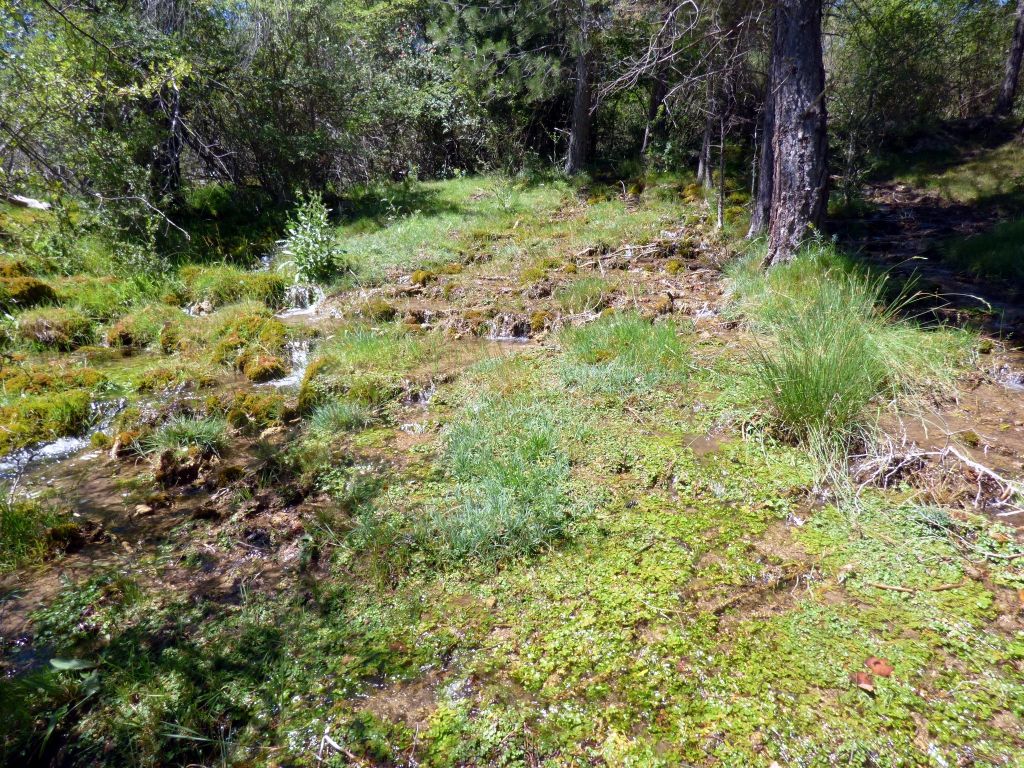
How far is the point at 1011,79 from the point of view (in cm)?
1268

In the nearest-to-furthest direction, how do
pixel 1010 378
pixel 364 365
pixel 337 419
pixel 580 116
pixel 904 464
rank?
pixel 904 464, pixel 1010 378, pixel 337 419, pixel 364 365, pixel 580 116

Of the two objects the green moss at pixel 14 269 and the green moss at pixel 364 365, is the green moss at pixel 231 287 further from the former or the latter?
the green moss at pixel 364 365

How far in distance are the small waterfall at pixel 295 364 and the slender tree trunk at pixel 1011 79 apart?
54.0ft

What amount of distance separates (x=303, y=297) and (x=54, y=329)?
2.80m

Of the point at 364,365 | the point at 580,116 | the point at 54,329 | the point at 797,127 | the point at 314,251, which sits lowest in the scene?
the point at 364,365

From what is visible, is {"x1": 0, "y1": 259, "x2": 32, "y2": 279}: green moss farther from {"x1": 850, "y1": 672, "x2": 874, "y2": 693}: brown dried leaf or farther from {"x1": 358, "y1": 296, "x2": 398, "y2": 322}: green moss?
{"x1": 850, "y1": 672, "x2": 874, "y2": 693}: brown dried leaf

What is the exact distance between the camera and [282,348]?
6.04 metres

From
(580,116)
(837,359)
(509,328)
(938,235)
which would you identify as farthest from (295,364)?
(580,116)

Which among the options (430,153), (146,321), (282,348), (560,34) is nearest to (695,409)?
(282,348)

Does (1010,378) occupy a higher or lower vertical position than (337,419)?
higher

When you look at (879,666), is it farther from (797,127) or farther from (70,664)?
(797,127)

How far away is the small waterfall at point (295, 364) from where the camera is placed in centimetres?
534

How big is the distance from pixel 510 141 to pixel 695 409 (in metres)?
12.4

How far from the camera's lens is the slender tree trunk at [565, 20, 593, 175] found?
11914mm
